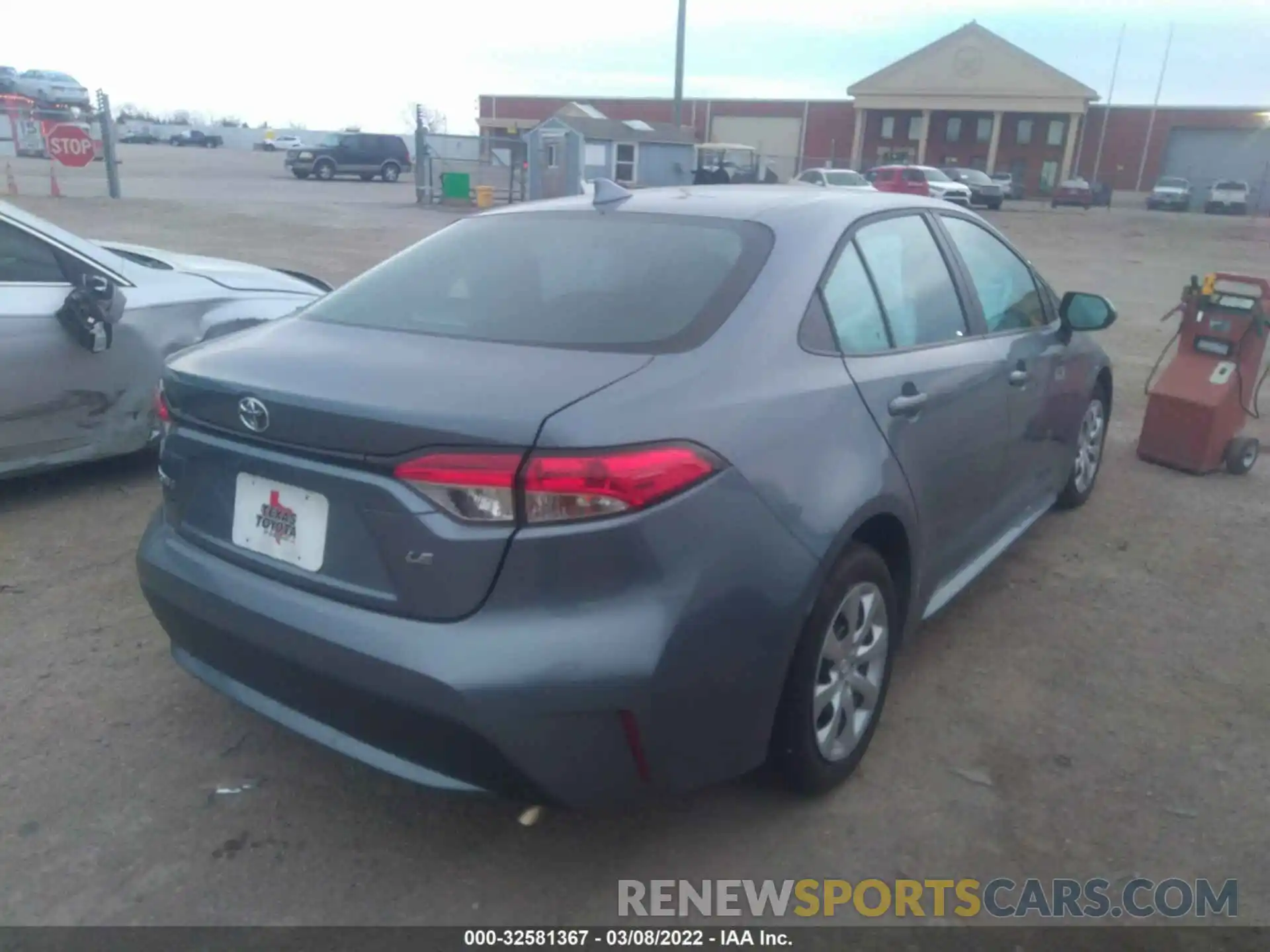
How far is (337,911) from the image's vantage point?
2467 millimetres

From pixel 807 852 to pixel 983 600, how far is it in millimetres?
1910

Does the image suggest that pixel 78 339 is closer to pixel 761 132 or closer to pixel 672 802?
pixel 672 802

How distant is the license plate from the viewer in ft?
7.82

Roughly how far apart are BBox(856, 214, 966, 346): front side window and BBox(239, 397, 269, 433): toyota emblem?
5.89 feet

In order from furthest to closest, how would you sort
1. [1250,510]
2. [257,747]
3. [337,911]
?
[1250,510] → [257,747] → [337,911]

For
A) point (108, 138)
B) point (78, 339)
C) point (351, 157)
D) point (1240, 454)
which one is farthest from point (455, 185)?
point (1240, 454)

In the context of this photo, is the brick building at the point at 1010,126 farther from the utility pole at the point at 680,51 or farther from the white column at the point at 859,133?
the utility pole at the point at 680,51

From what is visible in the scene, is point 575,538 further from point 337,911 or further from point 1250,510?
point 1250,510

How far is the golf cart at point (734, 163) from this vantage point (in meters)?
37.4

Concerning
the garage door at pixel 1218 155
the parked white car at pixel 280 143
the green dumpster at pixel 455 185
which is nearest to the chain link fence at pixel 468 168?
→ the green dumpster at pixel 455 185

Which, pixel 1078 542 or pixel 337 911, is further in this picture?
pixel 1078 542

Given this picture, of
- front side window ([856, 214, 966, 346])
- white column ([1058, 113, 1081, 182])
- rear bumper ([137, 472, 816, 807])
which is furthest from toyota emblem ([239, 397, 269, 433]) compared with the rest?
white column ([1058, 113, 1081, 182])

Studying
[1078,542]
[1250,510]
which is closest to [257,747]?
[1078,542]

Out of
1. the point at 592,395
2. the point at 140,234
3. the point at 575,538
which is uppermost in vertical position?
the point at 592,395
